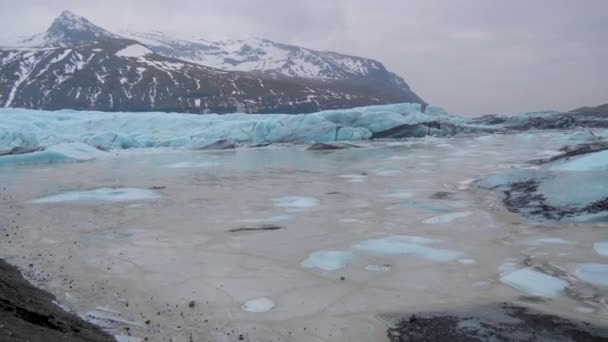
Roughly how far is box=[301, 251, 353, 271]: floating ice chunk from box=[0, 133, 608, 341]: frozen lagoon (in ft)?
0.16

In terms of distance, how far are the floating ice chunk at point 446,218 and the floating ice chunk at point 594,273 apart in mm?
2632

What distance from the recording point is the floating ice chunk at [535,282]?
4.86 m

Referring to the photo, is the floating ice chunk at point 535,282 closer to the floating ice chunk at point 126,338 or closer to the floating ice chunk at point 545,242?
the floating ice chunk at point 545,242

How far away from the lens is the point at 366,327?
4.18 metres

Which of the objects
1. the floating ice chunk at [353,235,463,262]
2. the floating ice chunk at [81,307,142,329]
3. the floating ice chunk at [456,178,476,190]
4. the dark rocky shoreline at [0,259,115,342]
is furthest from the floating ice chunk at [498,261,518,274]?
the floating ice chunk at [456,178,476,190]

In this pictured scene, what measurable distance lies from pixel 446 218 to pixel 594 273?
10.1ft

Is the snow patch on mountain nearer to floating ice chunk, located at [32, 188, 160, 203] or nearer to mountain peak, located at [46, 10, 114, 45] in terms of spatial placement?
mountain peak, located at [46, 10, 114, 45]

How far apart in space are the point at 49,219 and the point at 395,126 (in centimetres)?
2867

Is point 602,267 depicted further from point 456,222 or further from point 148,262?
point 148,262

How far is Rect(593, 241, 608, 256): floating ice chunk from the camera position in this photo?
6005 mm

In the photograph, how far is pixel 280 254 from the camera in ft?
21.0

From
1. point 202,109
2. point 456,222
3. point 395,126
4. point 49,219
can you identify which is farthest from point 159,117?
point 202,109

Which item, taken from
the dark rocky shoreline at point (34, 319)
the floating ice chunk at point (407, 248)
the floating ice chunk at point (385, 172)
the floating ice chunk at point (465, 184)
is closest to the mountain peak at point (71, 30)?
the floating ice chunk at point (385, 172)

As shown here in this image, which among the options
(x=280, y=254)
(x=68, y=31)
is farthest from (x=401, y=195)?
(x=68, y=31)
